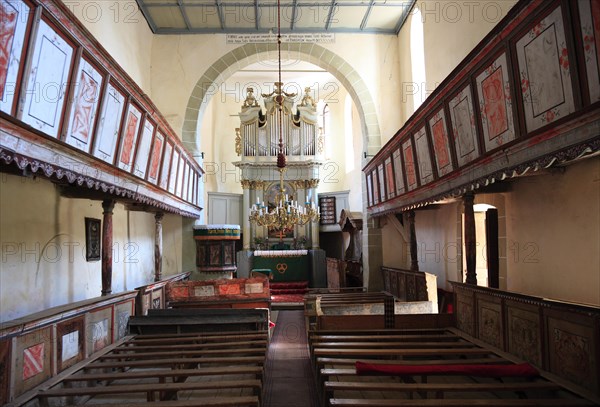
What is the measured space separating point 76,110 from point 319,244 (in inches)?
518

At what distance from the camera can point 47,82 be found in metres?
3.60

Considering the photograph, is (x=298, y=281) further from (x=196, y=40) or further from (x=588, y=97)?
(x=588, y=97)

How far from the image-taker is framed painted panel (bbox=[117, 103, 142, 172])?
17.9ft

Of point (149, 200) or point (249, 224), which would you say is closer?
point (149, 200)

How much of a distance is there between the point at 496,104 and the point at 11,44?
4.02m

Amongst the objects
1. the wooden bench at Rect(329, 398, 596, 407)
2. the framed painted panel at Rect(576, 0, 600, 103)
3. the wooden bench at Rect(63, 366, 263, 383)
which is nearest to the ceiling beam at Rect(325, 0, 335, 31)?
the framed painted panel at Rect(576, 0, 600, 103)

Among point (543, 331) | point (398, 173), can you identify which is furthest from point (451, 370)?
point (398, 173)

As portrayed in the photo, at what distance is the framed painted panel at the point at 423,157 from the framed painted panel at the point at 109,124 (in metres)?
4.07

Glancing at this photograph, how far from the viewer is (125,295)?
6.00 meters

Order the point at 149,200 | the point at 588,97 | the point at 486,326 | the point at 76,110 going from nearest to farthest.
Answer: the point at 588,97 → the point at 76,110 → the point at 486,326 → the point at 149,200

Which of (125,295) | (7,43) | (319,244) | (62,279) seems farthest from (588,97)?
(319,244)

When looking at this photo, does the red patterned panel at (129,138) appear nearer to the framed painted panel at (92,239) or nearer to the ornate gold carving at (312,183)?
the framed painted panel at (92,239)

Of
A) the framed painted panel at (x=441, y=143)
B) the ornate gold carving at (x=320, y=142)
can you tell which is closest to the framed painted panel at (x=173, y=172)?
the framed painted panel at (x=441, y=143)

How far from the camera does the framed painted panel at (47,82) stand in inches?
132
